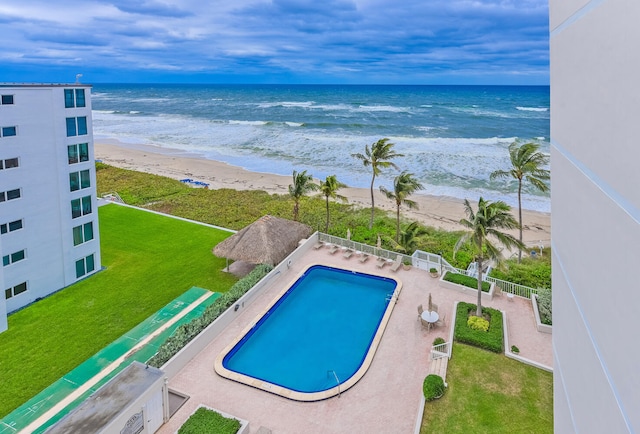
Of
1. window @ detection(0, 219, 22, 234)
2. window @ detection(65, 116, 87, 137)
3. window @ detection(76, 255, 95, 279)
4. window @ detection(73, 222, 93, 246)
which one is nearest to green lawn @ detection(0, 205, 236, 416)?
window @ detection(76, 255, 95, 279)

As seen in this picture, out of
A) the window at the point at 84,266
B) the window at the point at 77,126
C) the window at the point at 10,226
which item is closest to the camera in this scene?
the window at the point at 10,226

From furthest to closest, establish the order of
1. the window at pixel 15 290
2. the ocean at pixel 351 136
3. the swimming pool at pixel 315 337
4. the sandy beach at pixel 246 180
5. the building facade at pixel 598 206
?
the ocean at pixel 351 136 → the sandy beach at pixel 246 180 → the window at pixel 15 290 → the swimming pool at pixel 315 337 → the building facade at pixel 598 206

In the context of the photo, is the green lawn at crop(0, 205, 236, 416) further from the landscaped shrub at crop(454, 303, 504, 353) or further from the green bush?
the landscaped shrub at crop(454, 303, 504, 353)

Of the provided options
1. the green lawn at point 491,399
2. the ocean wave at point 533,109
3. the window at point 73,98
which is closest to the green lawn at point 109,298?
the window at point 73,98

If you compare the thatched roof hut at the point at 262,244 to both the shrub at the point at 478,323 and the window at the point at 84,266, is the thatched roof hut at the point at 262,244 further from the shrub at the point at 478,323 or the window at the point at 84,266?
the shrub at the point at 478,323

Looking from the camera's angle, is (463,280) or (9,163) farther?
(463,280)

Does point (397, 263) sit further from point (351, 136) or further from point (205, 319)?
point (351, 136)

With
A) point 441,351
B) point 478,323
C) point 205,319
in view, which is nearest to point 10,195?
point 205,319
